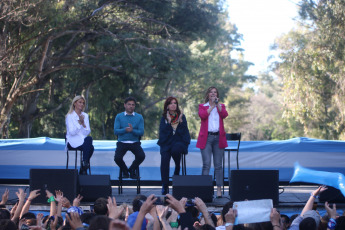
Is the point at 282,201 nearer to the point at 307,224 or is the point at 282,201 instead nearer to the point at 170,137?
the point at 170,137

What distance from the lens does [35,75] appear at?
61.9ft

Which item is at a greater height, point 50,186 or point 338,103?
point 338,103

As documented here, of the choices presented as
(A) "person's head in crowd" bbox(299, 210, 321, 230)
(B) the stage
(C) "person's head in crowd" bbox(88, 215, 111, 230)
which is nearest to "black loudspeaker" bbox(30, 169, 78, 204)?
(B) the stage

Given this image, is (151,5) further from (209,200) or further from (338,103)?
(209,200)

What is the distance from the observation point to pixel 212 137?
8172mm

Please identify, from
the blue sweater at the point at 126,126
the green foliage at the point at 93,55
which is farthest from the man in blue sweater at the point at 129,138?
the green foliage at the point at 93,55

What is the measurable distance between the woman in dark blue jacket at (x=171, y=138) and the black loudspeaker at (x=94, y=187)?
1.07 meters

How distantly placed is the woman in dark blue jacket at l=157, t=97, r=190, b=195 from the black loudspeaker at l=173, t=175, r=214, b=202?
885mm

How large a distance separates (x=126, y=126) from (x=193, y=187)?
2004 millimetres

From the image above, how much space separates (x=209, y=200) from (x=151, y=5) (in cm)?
1257

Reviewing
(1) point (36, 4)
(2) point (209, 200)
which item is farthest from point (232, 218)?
(1) point (36, 4)

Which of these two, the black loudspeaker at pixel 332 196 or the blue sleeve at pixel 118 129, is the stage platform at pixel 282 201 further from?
the blue sleeve at pixel 118 129

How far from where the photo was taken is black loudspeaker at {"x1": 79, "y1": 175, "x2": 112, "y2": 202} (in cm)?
754

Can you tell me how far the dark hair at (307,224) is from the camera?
164 inches
